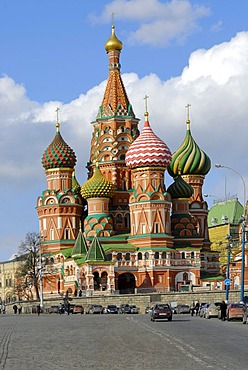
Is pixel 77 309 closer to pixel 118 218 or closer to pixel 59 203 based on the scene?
pixel 59 203

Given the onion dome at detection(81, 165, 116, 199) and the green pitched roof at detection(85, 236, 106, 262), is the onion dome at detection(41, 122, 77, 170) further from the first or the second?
the green pitched roof at detection(85, 236, 106, 262)

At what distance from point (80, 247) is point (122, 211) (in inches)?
342

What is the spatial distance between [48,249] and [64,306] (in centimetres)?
2698

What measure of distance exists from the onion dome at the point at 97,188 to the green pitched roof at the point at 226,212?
36444 mm

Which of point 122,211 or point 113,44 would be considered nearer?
point 122,211

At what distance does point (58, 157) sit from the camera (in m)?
98.8

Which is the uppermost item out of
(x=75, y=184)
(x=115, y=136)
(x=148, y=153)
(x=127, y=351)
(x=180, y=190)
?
(x=115, y=136)

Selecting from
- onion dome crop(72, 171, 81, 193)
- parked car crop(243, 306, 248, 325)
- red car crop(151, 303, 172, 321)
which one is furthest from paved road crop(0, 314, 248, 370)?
onion dome crop(72, 171, 81, 193)

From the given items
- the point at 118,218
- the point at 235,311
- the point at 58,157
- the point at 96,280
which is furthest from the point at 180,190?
the point at 235,311

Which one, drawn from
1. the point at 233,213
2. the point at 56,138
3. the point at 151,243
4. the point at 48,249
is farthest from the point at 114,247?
the point at 233,213

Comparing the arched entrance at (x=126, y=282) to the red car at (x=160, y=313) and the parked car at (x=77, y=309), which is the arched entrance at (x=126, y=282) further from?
the red car at (x=160, y=313)

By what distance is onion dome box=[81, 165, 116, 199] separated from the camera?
9481 cm

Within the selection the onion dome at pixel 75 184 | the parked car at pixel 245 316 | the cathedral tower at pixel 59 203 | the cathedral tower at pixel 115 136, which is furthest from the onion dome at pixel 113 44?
the parked car at pixel 245 316

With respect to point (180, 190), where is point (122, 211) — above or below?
below
